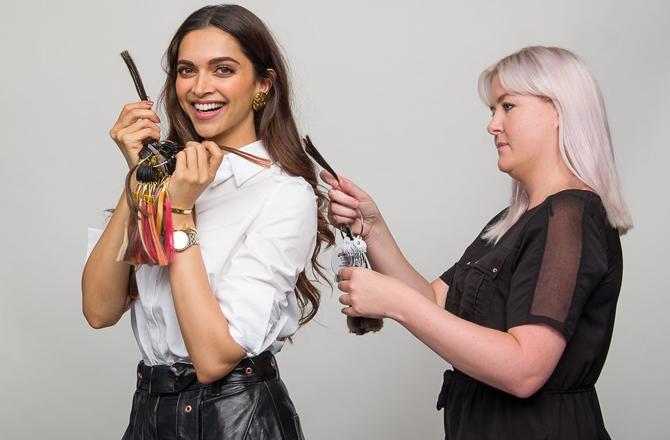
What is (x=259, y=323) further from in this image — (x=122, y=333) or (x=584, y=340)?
(x=122, y=333)

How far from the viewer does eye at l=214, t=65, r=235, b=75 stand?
2650 mm

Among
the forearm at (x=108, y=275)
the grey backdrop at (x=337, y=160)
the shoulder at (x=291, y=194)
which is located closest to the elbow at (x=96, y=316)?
the forearm at (x=108, y=275)

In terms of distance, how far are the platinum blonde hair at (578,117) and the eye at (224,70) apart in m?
0.75

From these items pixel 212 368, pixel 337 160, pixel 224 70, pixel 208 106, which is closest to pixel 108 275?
pixel 212 368

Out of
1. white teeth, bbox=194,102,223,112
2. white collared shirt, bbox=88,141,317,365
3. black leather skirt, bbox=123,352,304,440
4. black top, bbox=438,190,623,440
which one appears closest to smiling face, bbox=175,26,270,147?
white teeth, bbox=194,102,223,112

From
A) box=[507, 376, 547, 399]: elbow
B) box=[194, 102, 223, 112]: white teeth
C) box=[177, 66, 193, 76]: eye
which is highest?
box=[177, 66, 193, 76]: eye

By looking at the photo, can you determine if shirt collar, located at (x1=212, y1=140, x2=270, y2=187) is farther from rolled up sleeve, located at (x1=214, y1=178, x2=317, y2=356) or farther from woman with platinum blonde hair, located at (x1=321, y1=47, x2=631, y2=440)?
woman with platinum blonde hair, located at (x1=321, y1=47, x2=631, y2=440)

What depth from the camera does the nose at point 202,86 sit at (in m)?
2.61

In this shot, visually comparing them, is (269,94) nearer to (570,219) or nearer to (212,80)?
(212,80)

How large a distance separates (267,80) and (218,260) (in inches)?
23.3

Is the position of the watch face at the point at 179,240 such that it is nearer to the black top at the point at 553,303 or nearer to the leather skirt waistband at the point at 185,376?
the leather skirt waistband at the point at 185,376

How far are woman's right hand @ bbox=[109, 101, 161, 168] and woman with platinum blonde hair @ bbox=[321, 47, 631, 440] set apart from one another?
2.11 feet

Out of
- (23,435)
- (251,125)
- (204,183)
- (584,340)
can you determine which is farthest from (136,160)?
(23,435)

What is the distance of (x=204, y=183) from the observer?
7.77 ft
